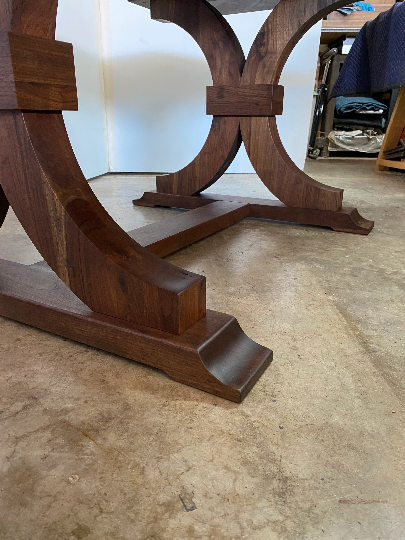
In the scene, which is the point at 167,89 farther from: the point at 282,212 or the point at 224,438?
the point at 224,438

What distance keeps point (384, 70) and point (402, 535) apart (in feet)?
7.45

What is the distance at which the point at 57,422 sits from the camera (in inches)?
20.3

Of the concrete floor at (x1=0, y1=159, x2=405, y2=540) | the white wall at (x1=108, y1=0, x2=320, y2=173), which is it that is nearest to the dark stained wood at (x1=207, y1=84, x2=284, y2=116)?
the concrete floor at (x1=0, y1=159, x2=405, y2=540)

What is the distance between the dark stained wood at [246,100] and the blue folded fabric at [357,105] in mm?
2541

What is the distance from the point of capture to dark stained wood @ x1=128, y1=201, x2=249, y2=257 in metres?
1.06

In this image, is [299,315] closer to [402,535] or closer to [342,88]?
[402,535]

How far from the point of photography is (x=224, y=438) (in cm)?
49

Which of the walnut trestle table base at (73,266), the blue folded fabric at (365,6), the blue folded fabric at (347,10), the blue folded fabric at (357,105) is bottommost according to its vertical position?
the walnut trestle table base at (73,266)

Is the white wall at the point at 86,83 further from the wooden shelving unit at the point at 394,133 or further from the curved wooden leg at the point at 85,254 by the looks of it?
the wooden shelving unit at the point at 394,133

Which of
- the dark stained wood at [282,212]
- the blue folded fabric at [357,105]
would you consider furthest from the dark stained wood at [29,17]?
the blue folded fabric at [357,105]

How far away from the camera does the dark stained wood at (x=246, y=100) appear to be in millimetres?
1330

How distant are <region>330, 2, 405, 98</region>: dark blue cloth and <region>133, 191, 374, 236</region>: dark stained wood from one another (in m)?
1.07

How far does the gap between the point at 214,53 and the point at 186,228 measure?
2.13ft

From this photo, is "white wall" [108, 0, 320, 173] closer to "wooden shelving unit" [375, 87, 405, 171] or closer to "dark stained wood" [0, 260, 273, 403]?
"wooden shelving unit" [375, 87, 405, 171]
